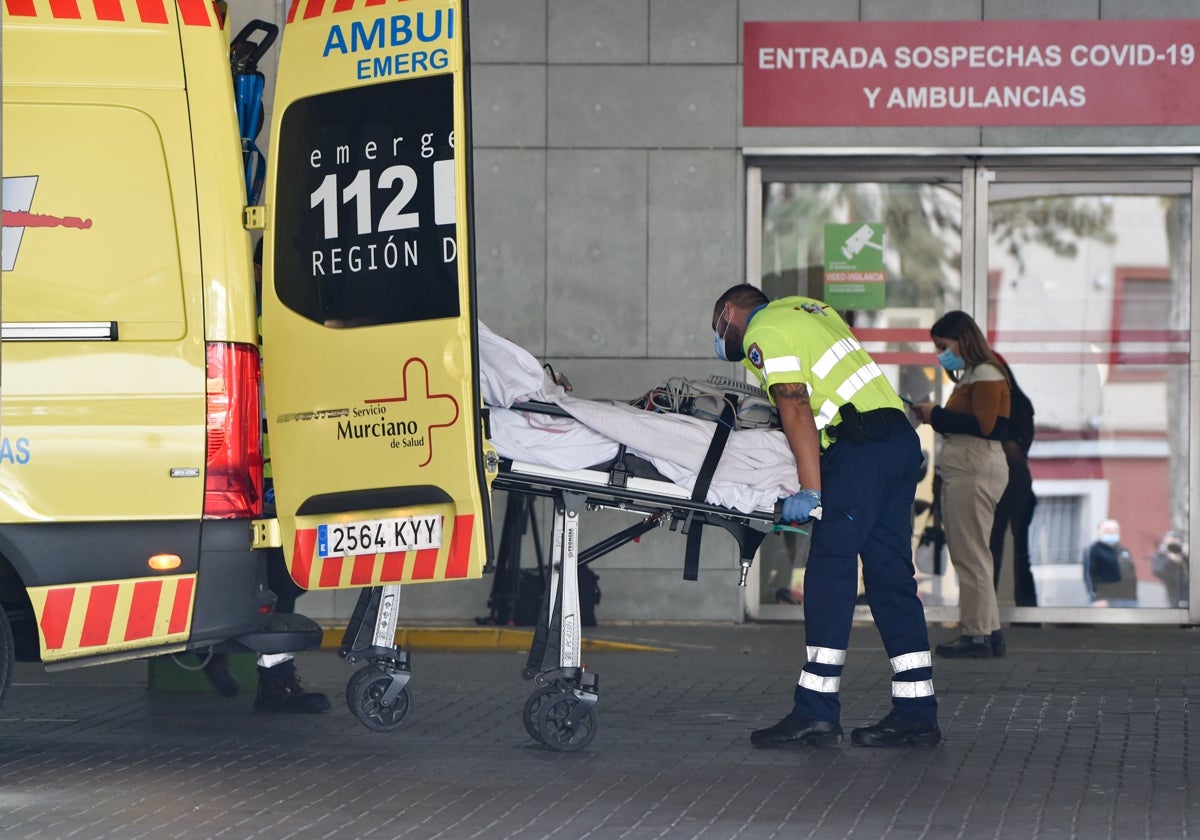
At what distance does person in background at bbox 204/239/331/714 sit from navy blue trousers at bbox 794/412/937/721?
6.74ft

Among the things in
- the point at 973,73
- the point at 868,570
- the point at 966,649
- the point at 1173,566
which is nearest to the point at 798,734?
the point at 868,570

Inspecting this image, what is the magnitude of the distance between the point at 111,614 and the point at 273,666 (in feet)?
6.37

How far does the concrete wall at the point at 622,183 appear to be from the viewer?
12125 millimetres

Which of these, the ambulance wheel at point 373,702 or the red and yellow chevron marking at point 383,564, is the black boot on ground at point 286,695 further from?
the red and yellow chevron marking at point 383,564

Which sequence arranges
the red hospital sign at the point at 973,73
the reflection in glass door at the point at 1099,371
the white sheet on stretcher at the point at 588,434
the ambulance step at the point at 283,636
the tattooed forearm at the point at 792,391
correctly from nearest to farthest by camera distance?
1. the ambulance step at the point at 283,636
2. the white sheet on stretcher at the point at 588,434
3. the tattooed forearm at the point at 792,391
4. the red hospital sign at the point at 973,73
5. the reflection in glass door at the point at 1099,371

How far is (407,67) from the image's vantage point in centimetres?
661

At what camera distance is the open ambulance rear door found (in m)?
6.54

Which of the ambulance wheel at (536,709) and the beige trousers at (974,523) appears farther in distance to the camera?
the beige trousers at (974,523)

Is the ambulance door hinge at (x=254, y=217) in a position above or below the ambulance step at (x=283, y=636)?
above

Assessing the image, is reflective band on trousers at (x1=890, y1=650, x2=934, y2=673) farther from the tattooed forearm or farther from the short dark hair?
the short dark hair

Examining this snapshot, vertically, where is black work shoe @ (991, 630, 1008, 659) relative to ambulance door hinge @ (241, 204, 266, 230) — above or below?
below

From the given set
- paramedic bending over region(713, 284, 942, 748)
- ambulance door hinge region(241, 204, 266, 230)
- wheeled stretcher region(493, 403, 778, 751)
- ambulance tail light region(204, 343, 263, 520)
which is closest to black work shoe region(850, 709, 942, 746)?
paramedic bending over region(713, 284, 942, 748)

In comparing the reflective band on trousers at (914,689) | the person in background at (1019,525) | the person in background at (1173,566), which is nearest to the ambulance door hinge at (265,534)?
the reflective band on trousers at (914,689)

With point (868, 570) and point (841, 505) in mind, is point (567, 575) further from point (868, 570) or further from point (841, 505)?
point (868, 570)
